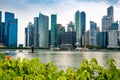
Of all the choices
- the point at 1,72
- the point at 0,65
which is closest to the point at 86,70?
the point at 1,72

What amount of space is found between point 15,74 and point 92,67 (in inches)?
47.8

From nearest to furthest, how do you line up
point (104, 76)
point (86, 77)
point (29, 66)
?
point (86, 77)
point (104, 76)
point (29, 66)

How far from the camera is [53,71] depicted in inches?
224

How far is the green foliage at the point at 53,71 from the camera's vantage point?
16.6 ft

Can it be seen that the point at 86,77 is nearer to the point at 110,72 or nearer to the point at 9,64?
the point at 110,72

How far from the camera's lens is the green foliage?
199 inches

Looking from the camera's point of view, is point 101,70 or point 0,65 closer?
point 101,70

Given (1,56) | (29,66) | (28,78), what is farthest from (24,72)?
(1,56)

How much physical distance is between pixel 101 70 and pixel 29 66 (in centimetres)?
118

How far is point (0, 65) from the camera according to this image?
6.02m

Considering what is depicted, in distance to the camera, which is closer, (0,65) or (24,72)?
(24,72)

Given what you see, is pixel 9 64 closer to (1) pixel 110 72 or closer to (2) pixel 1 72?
(2) pixel 1 72

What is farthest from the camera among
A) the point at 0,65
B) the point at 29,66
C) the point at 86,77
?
the point at 0,65

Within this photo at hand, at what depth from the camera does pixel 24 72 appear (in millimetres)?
5645
